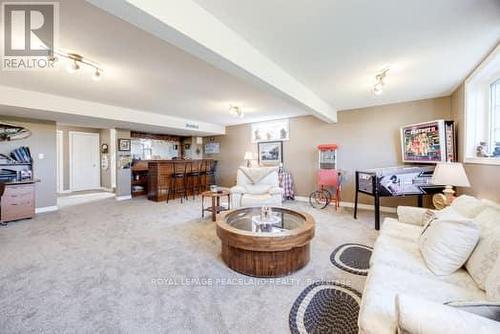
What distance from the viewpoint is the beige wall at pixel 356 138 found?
14.5ft

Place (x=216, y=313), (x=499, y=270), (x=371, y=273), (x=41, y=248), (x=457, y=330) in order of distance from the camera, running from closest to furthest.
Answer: (x=457, y=330) → (x=499, y=270) → (x=371, y=273) → (x=216, y=313) → (x=41, y=248)

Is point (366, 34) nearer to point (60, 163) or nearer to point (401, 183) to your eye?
point (401, 183)

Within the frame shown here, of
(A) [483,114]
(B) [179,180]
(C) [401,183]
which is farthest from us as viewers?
(B) [179,180]

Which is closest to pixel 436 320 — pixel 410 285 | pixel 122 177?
pixel 410 285

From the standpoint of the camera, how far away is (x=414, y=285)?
1.31 metres

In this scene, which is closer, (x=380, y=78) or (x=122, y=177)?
(x=380, y=78)

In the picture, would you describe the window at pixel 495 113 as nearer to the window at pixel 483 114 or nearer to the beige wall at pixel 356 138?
the window at pixel 483 114

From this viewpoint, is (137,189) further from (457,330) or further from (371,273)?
(457,330)

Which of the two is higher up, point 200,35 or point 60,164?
point 200,35

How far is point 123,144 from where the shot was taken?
6.36 meters

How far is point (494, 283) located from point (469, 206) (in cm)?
117

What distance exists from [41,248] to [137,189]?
3.98 meters

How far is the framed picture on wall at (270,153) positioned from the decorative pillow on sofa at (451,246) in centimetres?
490

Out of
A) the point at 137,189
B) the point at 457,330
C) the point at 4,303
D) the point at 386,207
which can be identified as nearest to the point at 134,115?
the point at 137,189
